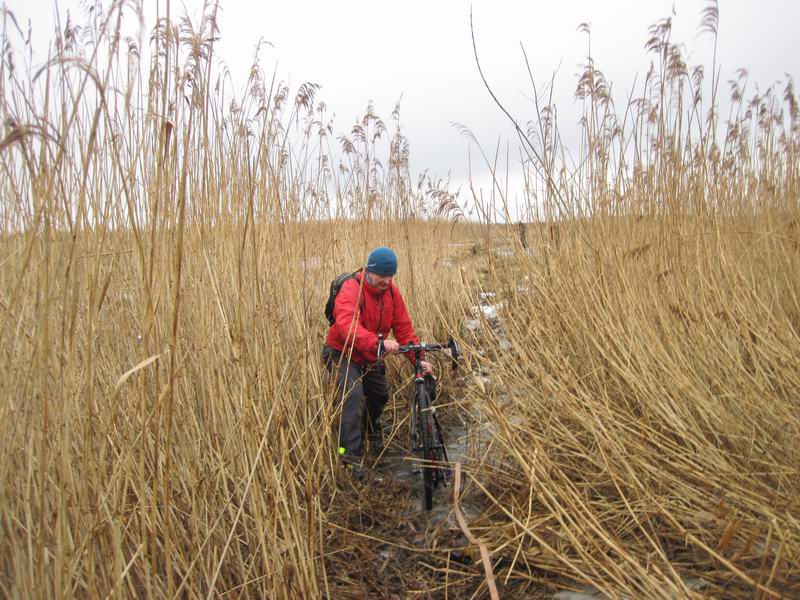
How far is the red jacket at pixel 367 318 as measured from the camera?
8.02 ft

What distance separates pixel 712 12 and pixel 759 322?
50.0 inches

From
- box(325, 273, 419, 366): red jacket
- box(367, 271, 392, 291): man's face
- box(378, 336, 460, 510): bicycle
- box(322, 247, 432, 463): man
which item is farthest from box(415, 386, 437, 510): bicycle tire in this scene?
box(367, 271, 392, 291): man's face

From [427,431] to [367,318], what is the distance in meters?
0.73

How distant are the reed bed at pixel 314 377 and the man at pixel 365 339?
0.27 meters

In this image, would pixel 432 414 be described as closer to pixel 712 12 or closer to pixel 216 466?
pixel 216 466

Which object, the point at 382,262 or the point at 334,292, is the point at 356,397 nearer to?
the point at 334,292

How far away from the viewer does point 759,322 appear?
1779 mm

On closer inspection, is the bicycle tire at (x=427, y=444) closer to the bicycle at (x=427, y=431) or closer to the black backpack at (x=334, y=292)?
the bicycle at (x=427, y=431)

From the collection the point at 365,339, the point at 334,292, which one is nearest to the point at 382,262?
the point at 334,292

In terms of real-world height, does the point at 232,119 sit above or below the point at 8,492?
above

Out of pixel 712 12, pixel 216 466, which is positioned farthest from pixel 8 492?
pixel 712 12

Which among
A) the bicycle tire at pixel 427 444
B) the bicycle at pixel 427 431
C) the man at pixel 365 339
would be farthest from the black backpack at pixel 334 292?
the bicycle tire at pixel 427 444

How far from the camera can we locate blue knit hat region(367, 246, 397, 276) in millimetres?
2570

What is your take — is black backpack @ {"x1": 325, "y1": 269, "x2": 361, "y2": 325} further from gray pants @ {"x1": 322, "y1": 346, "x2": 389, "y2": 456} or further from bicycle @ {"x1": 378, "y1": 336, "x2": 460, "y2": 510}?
bicycle @ {"x1": 378, "y1": 336, "x2": 460, "y2": 510}
